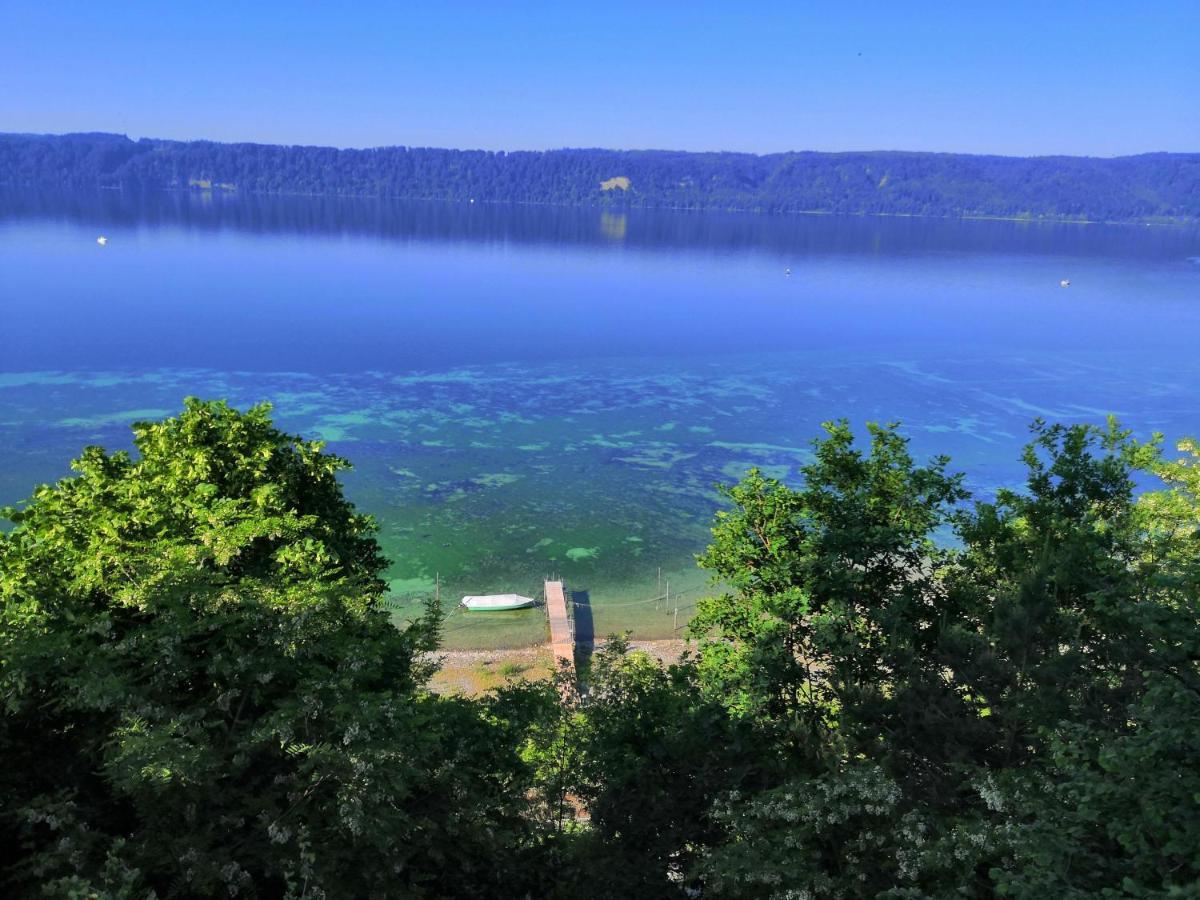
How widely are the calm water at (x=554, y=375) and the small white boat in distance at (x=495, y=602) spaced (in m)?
0.55

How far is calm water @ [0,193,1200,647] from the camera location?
4256cm

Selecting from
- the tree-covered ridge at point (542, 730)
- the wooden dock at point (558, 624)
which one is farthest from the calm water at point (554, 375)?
the tree-covered ridge at point (542, 730)

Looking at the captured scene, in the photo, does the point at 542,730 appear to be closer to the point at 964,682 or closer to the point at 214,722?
the point at 214,722

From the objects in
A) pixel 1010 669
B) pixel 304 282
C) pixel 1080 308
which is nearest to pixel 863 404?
pixel 1010 669

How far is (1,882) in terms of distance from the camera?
8859mm

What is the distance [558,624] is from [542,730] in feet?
63.7

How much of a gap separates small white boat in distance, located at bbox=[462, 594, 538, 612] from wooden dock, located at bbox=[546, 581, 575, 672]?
1.11m

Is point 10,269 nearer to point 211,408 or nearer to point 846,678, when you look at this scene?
point 211,408

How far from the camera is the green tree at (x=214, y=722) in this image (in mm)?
9305

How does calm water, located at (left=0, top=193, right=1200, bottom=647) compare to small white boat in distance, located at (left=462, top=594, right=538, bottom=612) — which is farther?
calm water, located at (left=0, top=193, right=1200, bottom=647)

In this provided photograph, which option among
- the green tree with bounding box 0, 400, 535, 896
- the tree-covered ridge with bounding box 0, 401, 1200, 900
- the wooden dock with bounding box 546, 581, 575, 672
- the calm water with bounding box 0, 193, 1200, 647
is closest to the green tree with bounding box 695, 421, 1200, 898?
the tree-covered ridge with bounding box 0, 401, 1200, 900

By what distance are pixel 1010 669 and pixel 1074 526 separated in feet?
17.5

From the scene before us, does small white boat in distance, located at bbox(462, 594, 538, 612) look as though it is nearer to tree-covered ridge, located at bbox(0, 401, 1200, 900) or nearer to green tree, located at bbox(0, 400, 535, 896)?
tree-covered ridge, located at bbox(0, 401, 1200, 900)

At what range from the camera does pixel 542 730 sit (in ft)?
43.1
